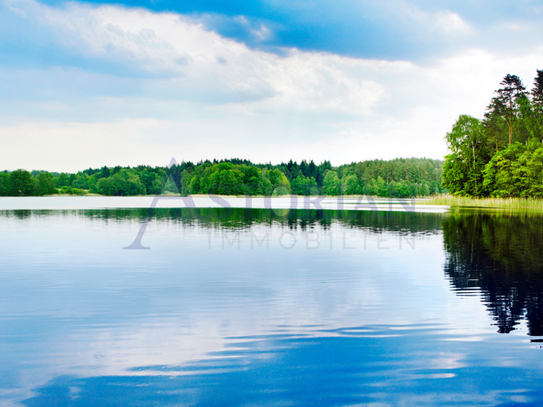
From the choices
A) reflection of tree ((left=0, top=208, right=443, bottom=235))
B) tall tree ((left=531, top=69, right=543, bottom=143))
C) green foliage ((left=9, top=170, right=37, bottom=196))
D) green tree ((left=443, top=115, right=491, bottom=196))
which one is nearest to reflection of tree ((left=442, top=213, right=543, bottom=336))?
reflection of tree ((left=0, top=208, right=443, bottom=235))

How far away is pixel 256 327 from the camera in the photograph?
327 inches

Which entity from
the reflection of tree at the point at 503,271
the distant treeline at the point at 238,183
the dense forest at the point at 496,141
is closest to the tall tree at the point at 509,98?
the dense forest at the point at 496,141

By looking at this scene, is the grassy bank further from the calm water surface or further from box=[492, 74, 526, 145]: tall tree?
the calm water surface

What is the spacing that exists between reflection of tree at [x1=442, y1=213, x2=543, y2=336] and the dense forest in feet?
156

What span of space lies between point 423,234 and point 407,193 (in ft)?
486

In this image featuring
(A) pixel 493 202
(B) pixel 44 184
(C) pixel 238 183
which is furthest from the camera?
(C) pixel 238 183

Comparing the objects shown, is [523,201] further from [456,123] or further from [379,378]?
[379,378]

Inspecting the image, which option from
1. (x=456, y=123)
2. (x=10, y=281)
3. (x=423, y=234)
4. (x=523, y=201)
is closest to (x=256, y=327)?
(x=10, y=281)

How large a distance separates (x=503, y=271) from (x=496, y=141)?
7311cm

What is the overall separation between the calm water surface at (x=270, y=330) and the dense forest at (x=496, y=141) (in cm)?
5809

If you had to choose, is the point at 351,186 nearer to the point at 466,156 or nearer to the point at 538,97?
the point at 466,156

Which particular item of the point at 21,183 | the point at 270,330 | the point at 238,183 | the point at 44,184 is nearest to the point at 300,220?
the point at 270,330

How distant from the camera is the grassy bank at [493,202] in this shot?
59481 millimetres

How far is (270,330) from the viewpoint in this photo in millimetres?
8133
